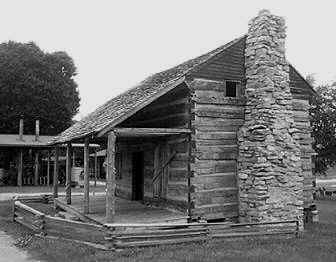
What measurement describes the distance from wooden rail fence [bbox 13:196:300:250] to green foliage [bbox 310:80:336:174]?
64.2 feet

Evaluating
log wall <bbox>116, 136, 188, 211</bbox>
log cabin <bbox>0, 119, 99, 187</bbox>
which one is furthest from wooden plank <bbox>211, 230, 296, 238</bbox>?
log cabin <bbox>0, 119, 99, 187</bbox>

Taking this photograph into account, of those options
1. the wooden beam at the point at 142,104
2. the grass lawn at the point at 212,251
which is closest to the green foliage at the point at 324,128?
the grass lawn at the point at 212,251

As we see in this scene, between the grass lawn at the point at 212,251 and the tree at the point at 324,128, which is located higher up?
the tree at the point at 324,128

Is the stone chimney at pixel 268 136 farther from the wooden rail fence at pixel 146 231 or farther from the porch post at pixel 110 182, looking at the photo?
the porch post at pixel 110 182

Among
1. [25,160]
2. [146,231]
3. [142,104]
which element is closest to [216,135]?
[142,104]

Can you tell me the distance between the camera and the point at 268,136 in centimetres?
1326

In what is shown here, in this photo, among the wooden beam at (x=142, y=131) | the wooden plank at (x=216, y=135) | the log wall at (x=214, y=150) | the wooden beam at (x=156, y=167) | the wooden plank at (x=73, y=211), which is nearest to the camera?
the wooden beam at (x=142, y=131)

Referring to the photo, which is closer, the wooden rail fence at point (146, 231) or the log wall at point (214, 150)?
the wooden rail fence at point (146, 231)

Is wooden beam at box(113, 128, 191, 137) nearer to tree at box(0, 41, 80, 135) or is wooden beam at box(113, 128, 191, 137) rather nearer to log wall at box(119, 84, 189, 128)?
log wall at box(119, 84, 189, 128)

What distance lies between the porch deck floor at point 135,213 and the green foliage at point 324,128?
1890cm

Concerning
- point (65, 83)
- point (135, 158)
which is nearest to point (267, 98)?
point (135, 158)

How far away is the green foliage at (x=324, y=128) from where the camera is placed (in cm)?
3131

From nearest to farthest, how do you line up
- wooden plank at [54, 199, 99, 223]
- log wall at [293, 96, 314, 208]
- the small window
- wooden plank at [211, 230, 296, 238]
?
1. wooden plank at [211, 230, 296, 238]
2. wooden plank at [54, 199, 99, 223]
3. the small window
4. log wall at [293, 96, 314, 208]

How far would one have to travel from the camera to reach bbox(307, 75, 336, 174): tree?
31312mm
